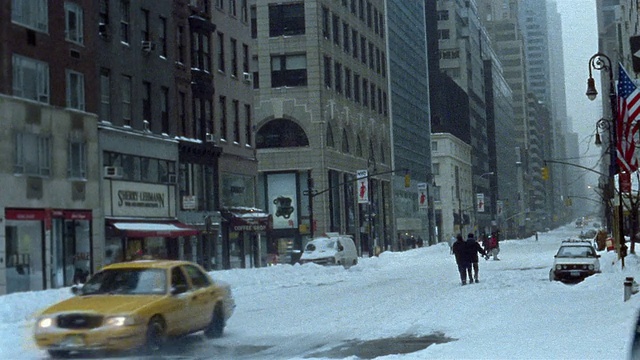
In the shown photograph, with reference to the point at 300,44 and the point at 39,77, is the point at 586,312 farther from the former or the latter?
the point at 300,44

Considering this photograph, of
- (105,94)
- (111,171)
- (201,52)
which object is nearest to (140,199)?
(111,171)

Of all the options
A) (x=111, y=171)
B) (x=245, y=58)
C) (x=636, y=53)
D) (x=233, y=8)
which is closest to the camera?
(x=636, y=53)

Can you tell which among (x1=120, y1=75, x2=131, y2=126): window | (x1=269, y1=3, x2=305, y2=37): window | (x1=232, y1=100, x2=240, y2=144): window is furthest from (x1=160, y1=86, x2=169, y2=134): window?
(x1=269, y1=3, x2=305, y2=37): window

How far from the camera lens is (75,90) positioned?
40.5 meters

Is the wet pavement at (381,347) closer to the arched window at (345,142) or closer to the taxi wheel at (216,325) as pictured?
the taxi wheel at (216,325)

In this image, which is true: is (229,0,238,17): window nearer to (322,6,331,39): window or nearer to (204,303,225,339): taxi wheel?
(322,6,331,39): window

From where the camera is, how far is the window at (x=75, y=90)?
39.9 m

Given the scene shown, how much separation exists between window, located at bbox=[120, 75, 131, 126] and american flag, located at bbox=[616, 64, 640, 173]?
2128 centimetres

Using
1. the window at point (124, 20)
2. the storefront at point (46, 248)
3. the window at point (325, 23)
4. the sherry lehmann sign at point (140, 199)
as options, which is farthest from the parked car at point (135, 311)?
the window at point (325, 23)

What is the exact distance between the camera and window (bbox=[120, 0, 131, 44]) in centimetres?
4513

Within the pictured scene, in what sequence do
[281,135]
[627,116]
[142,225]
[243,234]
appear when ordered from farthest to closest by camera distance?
[281,135], [243,234], [142,225], [627,116]

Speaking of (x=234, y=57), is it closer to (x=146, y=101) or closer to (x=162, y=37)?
(x=162, y=37)

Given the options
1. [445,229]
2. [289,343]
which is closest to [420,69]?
[445,229]

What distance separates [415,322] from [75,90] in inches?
920
